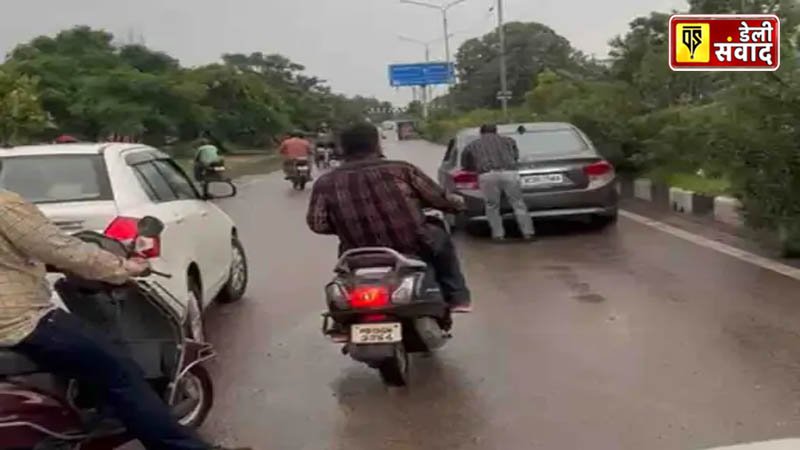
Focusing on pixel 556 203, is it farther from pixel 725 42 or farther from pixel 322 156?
pixel 322 156

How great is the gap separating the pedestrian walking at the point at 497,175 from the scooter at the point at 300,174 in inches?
594

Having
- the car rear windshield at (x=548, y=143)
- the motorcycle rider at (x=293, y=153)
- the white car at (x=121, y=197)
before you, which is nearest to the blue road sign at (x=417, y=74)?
the motorcycle rider at (x=293, y=153)

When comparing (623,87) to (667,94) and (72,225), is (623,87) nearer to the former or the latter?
(667,94)

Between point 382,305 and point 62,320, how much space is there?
7.66ft

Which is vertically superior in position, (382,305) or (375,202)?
(375,202)

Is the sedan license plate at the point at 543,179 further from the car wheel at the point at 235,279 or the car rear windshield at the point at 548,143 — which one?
the car wheel at the point at 235,279

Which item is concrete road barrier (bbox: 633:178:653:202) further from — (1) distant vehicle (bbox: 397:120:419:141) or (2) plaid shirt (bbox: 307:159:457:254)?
(1) distant vehicle (bbox: 397:120:419:141)

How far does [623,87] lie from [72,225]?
1622cm

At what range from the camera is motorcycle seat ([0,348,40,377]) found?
4.39 meters

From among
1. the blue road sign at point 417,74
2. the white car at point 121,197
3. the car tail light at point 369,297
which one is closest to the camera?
the car tail light at point 369,297

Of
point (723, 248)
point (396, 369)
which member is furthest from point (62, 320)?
point (723, 248)

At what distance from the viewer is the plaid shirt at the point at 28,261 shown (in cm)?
421

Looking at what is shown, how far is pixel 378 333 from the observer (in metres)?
6.39

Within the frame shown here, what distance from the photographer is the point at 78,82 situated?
4947 centimetres
